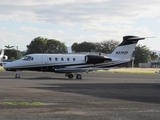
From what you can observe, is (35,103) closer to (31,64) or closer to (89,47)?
(31,64)

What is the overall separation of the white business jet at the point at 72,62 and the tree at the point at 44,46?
107242 mm

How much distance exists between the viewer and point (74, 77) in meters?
39.4

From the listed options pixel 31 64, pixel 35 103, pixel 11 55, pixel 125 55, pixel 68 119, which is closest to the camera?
pixel 68 119

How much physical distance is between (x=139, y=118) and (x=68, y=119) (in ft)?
7.36

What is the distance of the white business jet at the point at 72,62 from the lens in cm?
3716

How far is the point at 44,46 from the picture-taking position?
492 ft

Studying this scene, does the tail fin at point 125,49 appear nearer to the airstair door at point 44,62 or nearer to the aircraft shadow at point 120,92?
the airstair door at point 44,62

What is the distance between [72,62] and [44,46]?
112 metres

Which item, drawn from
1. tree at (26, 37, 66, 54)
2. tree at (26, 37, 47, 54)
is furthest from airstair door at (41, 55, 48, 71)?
tree at (26, 37, 47, 54)

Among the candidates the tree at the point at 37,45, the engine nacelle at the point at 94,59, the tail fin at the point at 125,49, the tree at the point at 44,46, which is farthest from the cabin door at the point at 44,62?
the tree at the point at 37,45

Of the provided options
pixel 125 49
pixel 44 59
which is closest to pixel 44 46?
pixel 125 49

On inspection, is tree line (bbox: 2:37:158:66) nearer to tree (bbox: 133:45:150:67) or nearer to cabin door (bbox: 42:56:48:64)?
tree (bbox: 133:45:150:67)

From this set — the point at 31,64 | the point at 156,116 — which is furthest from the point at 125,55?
the point at 156,116

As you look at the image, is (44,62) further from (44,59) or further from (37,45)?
(37,45)
